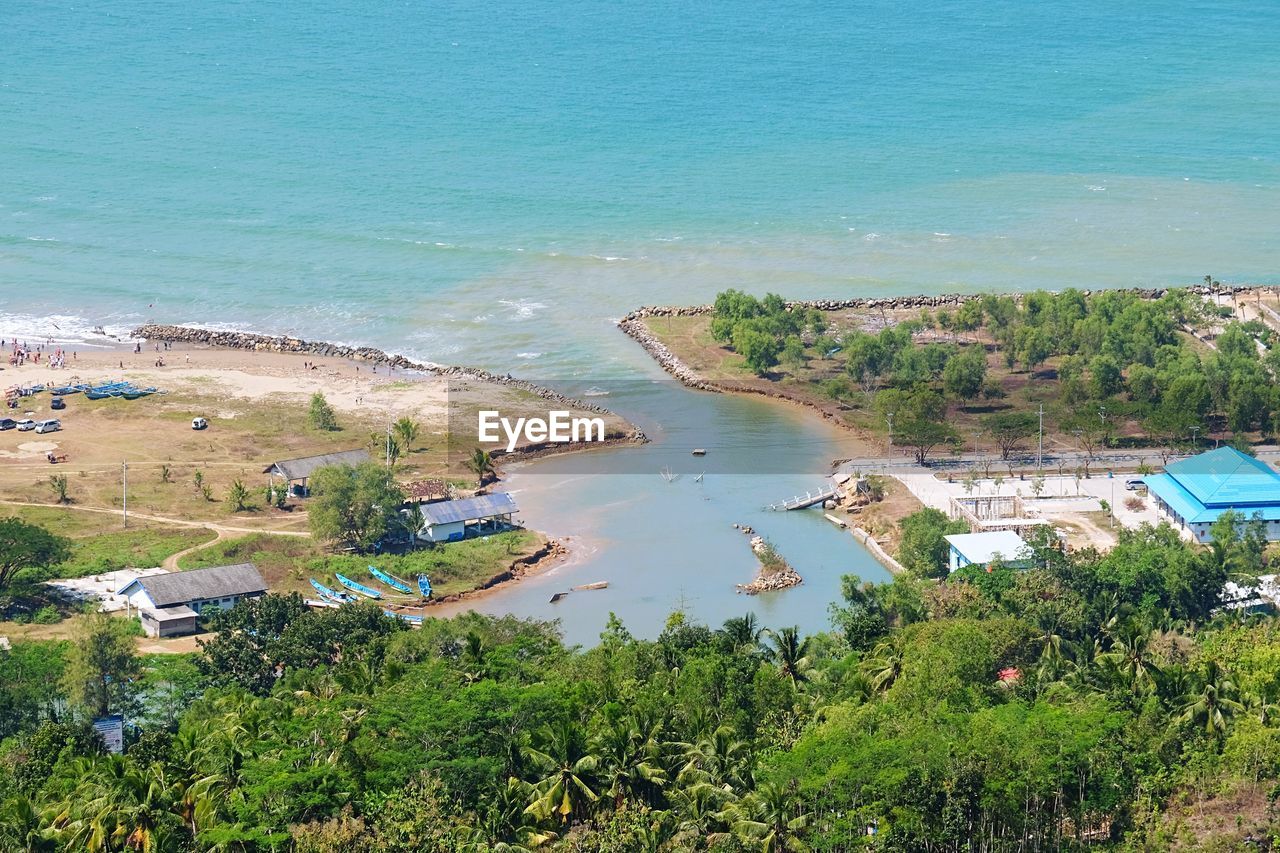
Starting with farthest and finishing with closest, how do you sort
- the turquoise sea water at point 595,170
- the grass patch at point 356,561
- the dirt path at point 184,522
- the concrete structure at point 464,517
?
the turquoise sea water at point 595,170 < the concrete structure at point 464,517 < the dirt path at point 184,522 < the grass patch at point 356,561

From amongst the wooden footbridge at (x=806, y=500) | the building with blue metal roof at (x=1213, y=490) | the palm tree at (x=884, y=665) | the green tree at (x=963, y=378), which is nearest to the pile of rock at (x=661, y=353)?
the green tree at (x=963, y=378)

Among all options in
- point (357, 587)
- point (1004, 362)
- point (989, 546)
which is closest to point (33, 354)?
point (357, 587)

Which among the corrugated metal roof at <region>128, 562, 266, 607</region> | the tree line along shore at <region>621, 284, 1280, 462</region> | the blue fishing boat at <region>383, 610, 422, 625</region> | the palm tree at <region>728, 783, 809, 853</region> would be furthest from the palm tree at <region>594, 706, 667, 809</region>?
the tree line along shore at <region>621, 284, 1280, 462</region>

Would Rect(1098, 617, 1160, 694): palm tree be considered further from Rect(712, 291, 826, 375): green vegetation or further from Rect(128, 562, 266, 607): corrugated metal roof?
Rect(712, 291, 826, 375): green vegetation

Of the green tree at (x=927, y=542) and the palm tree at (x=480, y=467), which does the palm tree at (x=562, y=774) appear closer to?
the green tree at (x=927, y=542)

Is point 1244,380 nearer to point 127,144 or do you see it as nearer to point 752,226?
point 752,226

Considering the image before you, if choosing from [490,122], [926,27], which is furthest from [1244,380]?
[926,27]
